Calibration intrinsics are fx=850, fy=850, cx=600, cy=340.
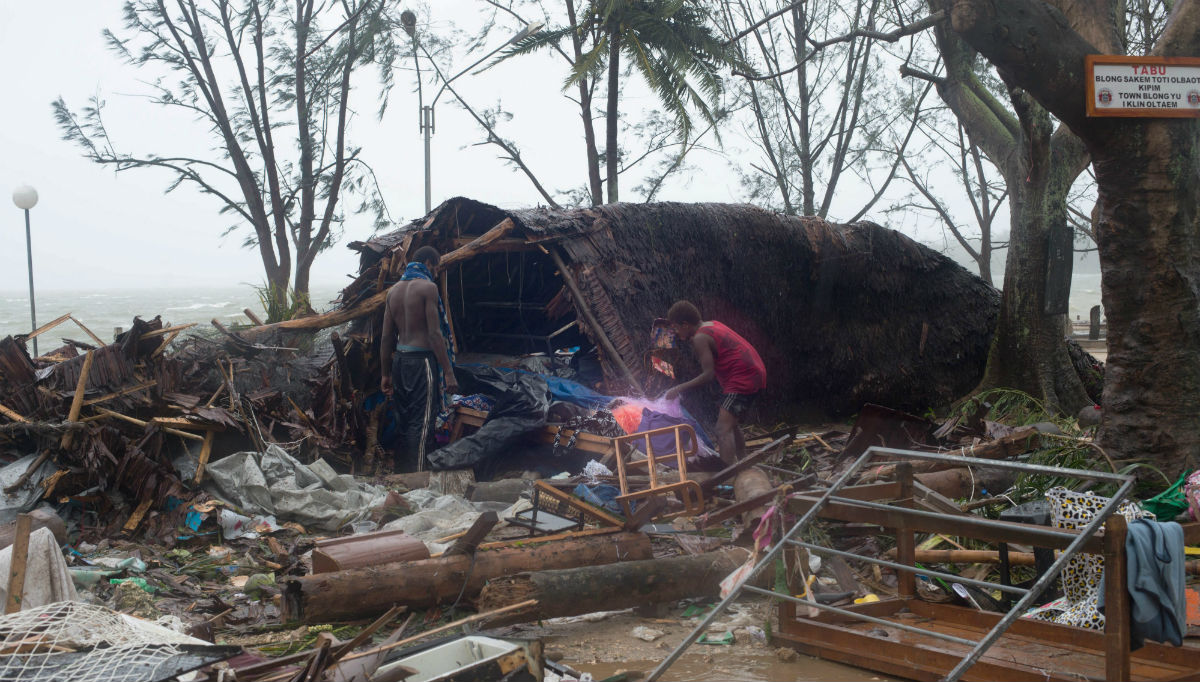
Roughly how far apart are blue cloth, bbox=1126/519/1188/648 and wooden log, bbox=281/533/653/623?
2.66m

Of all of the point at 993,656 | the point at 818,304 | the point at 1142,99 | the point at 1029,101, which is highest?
the point at 1029,101

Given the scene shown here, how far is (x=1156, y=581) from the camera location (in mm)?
2895

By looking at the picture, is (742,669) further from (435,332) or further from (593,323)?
(593,323)

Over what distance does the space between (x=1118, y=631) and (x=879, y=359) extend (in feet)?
28.4

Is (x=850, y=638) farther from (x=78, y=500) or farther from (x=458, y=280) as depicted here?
(x=458, y=280)

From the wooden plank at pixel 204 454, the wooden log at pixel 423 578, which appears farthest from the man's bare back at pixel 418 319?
the wooden log at pixel 423 578

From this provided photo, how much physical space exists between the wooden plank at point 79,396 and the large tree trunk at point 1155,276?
23.6 ft

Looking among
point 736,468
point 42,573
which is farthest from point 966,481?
point 42,573

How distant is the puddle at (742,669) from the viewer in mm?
3768

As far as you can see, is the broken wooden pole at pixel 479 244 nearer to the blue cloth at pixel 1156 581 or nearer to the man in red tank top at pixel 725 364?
the man in red tank top at pixel 725 364

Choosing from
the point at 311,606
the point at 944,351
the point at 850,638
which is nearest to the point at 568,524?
the point at 311,606

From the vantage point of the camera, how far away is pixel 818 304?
1100 cm

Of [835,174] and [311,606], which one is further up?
[835,174]

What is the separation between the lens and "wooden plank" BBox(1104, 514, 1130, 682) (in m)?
2.90
